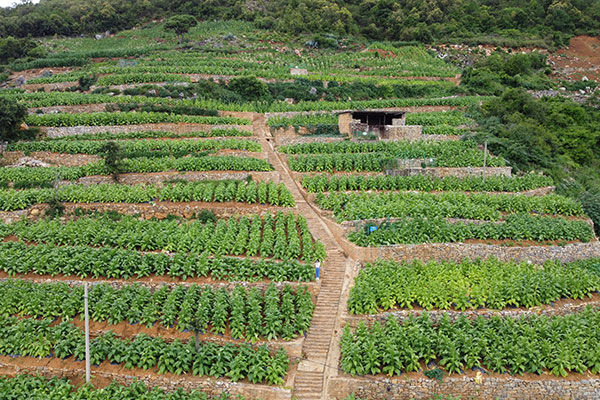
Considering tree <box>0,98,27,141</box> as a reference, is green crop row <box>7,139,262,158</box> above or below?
below

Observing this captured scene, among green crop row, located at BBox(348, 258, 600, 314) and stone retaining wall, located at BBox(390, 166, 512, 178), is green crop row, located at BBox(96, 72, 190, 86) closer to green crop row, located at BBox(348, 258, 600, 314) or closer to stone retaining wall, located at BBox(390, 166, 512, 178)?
stone retaining wall, located at BBox(390, 166, 512, 178)

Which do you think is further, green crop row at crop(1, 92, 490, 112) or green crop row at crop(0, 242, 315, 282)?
green crop row at crop(1, 92, 490, 112)

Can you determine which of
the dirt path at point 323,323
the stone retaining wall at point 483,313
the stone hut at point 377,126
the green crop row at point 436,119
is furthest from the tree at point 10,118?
the green crop row at point 436,119

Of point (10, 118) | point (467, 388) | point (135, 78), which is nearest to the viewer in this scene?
point (467, 388)

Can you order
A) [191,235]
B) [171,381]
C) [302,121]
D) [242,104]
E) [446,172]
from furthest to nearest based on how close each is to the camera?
[242,104]
[302,121]
[446,172]
[191,235]
[171,381]

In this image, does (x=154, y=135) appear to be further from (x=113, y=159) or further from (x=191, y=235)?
(x=191, y=235)

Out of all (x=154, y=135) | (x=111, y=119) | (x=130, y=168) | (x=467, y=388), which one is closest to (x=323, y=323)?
(x=467, y=388)

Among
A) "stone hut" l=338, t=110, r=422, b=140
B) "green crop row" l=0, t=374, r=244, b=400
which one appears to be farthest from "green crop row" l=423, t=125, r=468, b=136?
"green crop row" l=0, t=374, r=244, b=400
